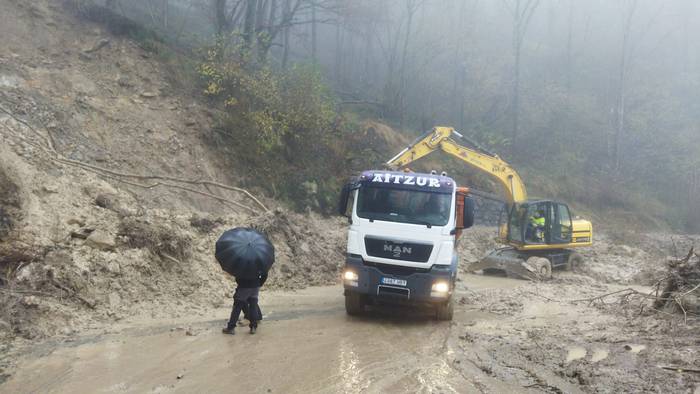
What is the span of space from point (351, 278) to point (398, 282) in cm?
79

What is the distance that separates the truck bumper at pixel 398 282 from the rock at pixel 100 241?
13.4 feet

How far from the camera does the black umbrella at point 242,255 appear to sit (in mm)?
7555

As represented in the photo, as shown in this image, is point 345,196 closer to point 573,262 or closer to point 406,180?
point 406,180

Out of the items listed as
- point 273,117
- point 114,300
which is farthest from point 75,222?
point 273,117

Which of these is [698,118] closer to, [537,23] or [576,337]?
[537,23]

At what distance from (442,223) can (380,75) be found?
31889mm

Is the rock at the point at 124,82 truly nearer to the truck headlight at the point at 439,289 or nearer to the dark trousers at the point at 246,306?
the dark trousers at the point at 246,306

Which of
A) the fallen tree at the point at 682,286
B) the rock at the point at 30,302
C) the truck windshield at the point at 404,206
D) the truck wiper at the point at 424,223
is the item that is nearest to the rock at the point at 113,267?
the rock at the point at 30,302

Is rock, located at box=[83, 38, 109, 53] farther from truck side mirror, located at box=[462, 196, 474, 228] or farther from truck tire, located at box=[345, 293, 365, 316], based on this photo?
truck side mirror, located at box=[462, 196, 474, 228]

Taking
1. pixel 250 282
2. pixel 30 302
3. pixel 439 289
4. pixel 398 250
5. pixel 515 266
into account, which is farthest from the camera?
pixel 515 266

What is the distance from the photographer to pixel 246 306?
7988 millimetres

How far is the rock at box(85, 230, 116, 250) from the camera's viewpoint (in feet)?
29.7

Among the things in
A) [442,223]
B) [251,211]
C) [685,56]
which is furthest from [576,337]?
[685,56]

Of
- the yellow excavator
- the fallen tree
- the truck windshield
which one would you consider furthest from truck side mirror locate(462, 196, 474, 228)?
the yellow excavator
